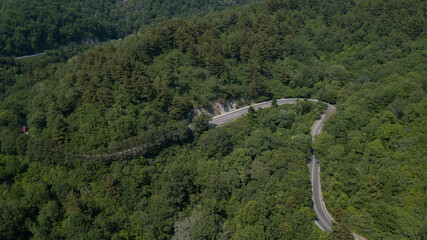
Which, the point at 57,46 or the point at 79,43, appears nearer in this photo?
the point at 57,46

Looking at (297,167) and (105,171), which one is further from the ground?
(297,167)

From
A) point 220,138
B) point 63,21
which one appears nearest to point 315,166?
point 220,138

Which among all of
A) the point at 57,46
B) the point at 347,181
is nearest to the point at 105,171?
the point at 347,181

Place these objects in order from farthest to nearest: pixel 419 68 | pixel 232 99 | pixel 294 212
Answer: pixel 232 99 → pixel 419 68 → pixel 294 212

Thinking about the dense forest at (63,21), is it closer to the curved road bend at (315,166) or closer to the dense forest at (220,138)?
the dense forest at (220,138)

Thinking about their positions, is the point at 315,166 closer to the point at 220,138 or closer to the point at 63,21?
the point at 220,138

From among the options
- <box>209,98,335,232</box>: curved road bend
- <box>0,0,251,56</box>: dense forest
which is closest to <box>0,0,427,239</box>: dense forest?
<box>209,98,335,232</box>: curved road bend

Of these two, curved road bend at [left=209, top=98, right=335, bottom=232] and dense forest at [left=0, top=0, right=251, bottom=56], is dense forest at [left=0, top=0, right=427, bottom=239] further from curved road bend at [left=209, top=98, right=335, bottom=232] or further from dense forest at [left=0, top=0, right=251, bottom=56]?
dense forest at [left=0, top=0, right=251, bottom=56]

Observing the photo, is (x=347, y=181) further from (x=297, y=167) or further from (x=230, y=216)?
(x=230, y=216)
